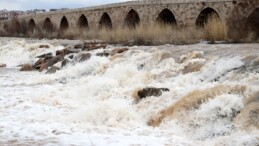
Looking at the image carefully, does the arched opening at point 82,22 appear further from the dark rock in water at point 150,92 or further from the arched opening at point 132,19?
the dark rock in water at point 150,92

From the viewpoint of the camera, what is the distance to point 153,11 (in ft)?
76.2

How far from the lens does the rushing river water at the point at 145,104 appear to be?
6.53 meters

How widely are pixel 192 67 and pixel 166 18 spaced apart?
13.2m

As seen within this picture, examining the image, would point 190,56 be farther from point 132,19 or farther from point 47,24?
point 47,24

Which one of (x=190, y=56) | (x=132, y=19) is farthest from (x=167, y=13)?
(x=190, y=56)

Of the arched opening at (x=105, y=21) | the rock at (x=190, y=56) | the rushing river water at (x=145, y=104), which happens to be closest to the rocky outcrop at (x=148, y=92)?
the rushing river water at (x=145, y=104)

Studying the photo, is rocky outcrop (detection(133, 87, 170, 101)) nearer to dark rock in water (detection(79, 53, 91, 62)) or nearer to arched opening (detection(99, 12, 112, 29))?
dark rock in water (detection(79, 53, 91, 62))

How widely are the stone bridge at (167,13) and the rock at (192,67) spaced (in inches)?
217

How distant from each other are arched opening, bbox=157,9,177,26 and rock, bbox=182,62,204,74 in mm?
12294

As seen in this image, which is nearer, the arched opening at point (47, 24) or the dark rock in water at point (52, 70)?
the dark rock in water at point (52, 70)

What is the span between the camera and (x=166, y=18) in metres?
23.2

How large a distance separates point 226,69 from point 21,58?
1322cm

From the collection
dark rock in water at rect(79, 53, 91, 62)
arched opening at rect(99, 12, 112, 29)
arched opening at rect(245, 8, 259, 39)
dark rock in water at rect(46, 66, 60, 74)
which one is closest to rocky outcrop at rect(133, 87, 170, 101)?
dark rock in water at rect(79, 53, 91, 62)

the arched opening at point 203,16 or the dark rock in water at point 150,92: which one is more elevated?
the arched opening at point 203,16
